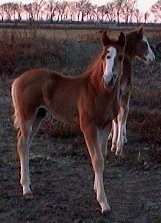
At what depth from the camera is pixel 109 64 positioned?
6.27 metres

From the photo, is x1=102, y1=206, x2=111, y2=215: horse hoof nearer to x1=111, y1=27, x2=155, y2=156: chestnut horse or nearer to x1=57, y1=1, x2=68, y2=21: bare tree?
x1=111, y1=27, x2=155, y2=156: chestnut horse

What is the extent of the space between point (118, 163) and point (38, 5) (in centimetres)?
7278

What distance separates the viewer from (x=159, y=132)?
10.2m

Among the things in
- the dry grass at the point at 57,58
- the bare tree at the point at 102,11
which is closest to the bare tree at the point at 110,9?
the bare tree at the point at 102,11

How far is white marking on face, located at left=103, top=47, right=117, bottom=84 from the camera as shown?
6.26m

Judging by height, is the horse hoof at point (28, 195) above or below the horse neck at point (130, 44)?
below

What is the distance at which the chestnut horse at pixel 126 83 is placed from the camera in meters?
9.70

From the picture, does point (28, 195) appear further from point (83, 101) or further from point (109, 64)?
point (109, 64)

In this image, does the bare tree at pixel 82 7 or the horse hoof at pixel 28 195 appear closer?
the horse hoof at pixel 28 195

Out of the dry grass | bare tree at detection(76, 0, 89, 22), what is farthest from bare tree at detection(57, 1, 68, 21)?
the dry grass

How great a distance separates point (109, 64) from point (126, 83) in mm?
3507

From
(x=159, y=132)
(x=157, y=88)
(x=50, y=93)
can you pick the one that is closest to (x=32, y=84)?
(x=50, y=93)

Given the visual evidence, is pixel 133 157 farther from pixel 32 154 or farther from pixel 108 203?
pixel 108 203

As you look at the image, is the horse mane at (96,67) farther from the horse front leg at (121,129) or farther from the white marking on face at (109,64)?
the horse front leg at (121,129)
